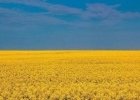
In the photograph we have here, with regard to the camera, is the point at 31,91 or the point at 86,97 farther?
the point at 31,91

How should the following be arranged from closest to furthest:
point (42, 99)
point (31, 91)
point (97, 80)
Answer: point (42, 99)
point (31, 91)
point (97, 80)

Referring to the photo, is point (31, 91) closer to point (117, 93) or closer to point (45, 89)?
point (45, 89)

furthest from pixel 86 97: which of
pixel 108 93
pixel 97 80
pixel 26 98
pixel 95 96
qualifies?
pixel 97 80

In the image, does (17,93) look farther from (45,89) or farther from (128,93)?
(128,93)

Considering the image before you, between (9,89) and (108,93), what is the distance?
15.2 feet

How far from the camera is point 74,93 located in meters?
14.8

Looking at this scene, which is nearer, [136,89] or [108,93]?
[108,93]

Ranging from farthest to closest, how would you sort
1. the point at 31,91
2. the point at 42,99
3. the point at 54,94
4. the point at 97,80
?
the point at 97,80
the point at 31,91
the point at 54,94
the point at 42,99

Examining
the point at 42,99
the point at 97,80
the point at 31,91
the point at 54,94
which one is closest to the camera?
the point at 42,99

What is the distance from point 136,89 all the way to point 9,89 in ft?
19.1

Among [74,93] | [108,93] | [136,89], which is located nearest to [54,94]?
[74,93]

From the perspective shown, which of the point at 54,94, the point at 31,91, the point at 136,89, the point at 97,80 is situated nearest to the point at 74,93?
the point at 54,94

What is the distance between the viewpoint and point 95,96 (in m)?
13.8

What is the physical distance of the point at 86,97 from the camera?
13906 millimetres
